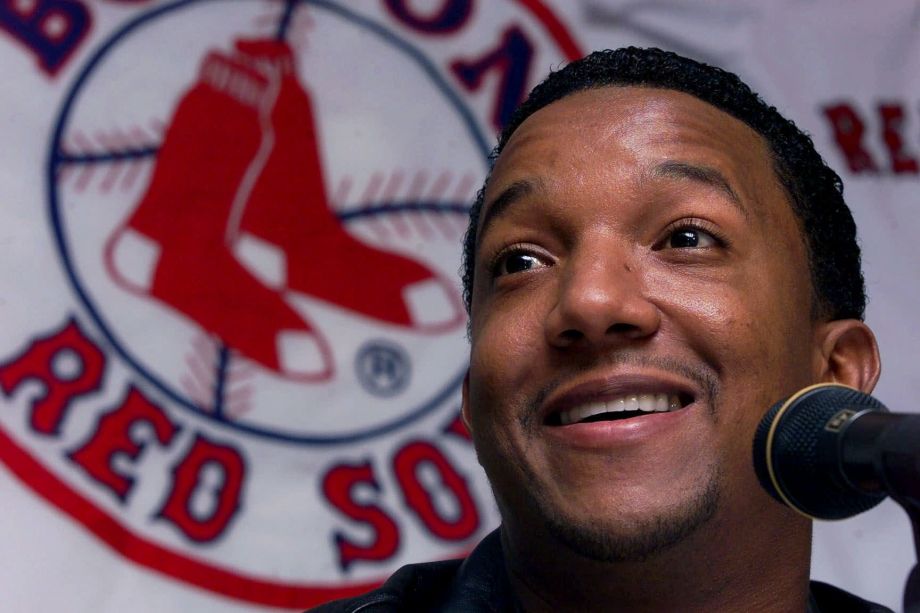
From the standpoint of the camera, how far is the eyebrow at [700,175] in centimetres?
137

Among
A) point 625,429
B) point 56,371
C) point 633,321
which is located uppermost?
point 633,321

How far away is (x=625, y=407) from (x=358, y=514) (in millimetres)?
886

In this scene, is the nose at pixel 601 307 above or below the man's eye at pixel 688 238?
below

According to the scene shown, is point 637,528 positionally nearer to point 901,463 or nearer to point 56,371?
point 901,463

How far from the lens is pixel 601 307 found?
1214mm

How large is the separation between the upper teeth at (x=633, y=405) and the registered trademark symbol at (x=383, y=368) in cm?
84

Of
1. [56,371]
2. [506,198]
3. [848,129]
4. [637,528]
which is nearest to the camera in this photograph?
[637,528]

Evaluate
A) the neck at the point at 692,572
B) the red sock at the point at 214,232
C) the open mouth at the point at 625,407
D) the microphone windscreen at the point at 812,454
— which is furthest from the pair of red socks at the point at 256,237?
the microphone windscreen at the point at 812,454

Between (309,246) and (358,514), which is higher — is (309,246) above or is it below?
above

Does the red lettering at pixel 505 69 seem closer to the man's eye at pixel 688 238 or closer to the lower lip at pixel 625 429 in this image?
the man's eye at pixel 688 238

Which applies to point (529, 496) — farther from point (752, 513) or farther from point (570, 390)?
point (752, 513)

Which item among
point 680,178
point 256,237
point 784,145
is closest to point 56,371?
point 256,237

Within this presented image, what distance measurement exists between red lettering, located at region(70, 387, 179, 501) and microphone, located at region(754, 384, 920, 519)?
1276 mm

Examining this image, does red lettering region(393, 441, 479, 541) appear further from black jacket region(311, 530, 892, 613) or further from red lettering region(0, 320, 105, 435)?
red lettering region(0, 320, 105, 435)
